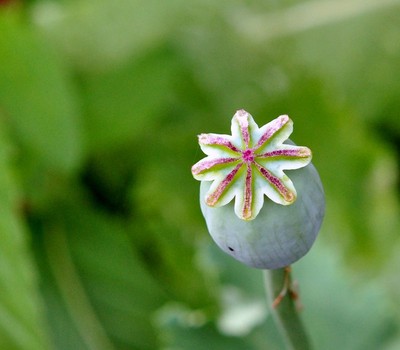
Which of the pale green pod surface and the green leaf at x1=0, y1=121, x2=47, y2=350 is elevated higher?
the green leaf at x1=0, y1=121, x2=47, y2=350

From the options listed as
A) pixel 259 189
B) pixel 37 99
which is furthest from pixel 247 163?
pixel 37 99

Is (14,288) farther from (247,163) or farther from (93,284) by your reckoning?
(247,163)

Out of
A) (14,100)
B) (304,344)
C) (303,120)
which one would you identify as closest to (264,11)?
(303,120)

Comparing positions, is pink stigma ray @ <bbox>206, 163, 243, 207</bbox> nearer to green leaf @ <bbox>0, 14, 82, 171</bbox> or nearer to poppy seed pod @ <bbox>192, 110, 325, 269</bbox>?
poppy seed pod @ <bbox>192, 110, 325, 269</bbox>

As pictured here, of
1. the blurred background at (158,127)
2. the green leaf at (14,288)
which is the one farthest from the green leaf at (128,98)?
the green leaf at (14,288)

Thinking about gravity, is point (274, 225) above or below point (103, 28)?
below

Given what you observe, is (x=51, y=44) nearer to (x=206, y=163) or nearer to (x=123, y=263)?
(x=123, y=263)

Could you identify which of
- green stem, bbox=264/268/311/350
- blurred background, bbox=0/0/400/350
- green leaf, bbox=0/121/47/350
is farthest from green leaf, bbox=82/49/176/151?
green stem, bbox=264/268/311/350
